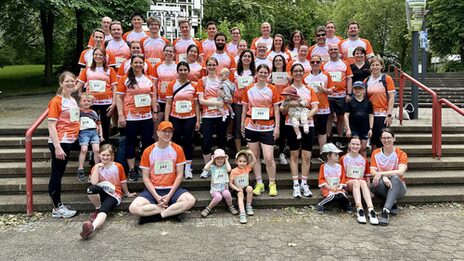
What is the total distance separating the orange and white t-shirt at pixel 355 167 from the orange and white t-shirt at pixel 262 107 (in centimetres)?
120

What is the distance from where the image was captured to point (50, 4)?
1269 cm

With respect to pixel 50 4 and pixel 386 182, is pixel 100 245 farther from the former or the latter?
pixel 50 4

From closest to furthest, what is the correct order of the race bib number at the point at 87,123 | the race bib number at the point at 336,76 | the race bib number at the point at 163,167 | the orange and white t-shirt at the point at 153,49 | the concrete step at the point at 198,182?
the race bib number at the point at 163,167
the race bib number at the point at 87,123
the concrete step at the point at 198,182
the race bib number at the point at 336,76
the orange and white t-shirt at the point at 153,49

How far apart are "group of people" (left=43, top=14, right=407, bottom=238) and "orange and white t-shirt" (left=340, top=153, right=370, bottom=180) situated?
0.01 meters

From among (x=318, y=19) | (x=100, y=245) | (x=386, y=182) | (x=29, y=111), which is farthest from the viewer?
(x=318, y=19)

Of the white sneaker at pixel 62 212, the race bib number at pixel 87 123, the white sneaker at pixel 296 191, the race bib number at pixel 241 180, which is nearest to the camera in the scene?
the white sneaker at pixel 62 212

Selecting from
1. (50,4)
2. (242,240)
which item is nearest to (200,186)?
(242,240)

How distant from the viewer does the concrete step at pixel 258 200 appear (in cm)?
566

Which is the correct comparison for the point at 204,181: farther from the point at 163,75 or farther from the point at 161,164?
the point at 163,75

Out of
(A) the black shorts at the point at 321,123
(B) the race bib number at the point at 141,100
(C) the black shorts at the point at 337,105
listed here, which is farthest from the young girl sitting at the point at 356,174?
(B) the race bib number at the point at 141,100

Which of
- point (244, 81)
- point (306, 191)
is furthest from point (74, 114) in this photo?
point (306, 191)

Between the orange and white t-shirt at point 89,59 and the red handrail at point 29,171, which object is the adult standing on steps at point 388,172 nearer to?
the orange and white t-shirt at point 89,59

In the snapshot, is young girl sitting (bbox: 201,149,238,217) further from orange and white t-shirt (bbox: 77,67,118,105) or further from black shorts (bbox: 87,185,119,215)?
orange and white t-shirt (bbox: 77,67,118,105)

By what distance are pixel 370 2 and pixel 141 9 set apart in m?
22.3
